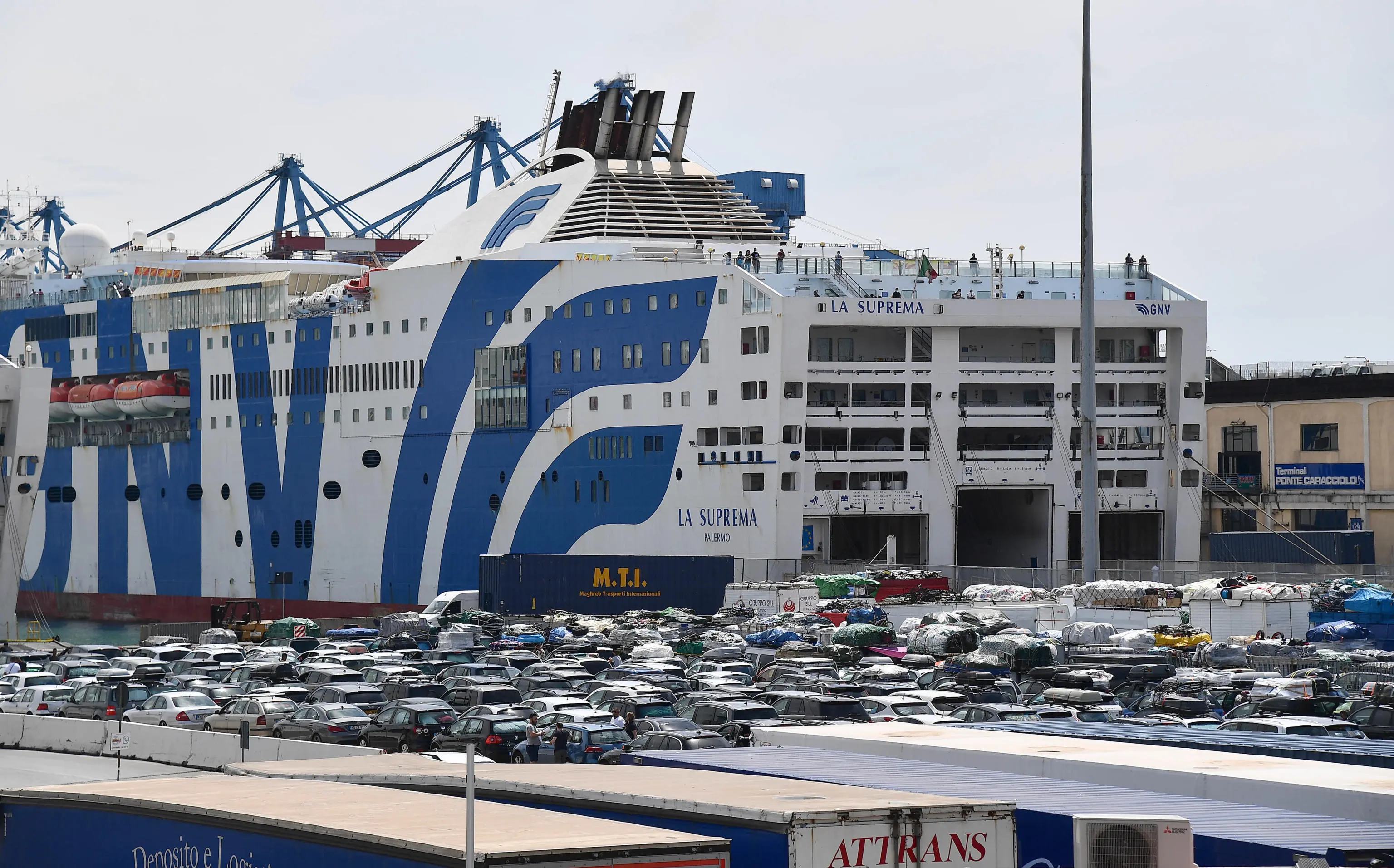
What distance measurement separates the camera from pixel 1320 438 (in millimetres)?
68812

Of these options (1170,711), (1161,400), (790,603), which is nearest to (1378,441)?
(1161,400)

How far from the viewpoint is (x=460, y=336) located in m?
68.3

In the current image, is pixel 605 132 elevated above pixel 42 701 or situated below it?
above

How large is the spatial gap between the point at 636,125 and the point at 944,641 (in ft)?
118

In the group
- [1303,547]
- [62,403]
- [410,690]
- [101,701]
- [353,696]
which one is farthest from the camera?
[62,403]

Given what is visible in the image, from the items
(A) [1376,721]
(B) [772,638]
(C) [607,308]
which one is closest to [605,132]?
(C) [607,308]

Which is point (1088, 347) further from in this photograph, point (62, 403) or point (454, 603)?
point (62, 403)

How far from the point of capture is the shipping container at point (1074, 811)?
12.9 meters

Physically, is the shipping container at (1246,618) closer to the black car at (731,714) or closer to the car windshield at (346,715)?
the black car at (731,714)

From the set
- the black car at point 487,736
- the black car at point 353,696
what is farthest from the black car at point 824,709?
the black car at point 353,696

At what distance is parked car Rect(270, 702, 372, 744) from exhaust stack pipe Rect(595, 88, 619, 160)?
1795 inches

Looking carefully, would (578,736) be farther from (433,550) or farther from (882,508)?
(433,550)

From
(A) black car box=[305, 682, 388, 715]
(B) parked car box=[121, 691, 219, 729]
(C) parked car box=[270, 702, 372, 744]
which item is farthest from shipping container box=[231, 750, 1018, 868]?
(B) parked car box=[121, 691, 219, 729]

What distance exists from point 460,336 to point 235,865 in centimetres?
5621
